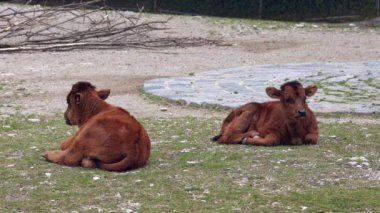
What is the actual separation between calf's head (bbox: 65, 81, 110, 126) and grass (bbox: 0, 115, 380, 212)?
1.54 feet

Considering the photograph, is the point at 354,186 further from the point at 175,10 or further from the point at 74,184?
the point at 175,10

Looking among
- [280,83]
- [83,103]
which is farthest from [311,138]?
[280,83]

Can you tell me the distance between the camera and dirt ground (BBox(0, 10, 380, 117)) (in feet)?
42.2

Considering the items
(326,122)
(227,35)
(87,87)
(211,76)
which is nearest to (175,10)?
(227,35)

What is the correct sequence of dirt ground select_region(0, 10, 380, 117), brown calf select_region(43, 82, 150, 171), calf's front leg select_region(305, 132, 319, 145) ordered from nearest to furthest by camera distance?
brown calf select_region(43, 82, 150, 171), calf's front leg select_region(305, 132, 319, 145), dirt ground select_region(0, 10, 380, 117)

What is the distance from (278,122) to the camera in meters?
8.79

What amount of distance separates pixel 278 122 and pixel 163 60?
9166 mm

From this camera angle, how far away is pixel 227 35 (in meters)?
21.7

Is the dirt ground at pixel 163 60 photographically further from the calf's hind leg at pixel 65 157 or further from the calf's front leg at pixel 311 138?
the calf's hind leg at pixel 65 157

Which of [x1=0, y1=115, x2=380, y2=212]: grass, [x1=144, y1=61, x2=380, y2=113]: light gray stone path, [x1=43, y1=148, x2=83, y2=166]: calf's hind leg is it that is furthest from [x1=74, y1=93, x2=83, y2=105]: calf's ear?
[x1=144, y1=61, x2=380, y2=113]: light gray stone path

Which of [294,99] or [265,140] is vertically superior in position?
[294,99]

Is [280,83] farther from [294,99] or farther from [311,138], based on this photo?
[294,99]

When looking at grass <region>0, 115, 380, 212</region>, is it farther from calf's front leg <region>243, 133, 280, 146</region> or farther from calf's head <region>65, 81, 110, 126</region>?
calf's head <region>65, 81, 110, 126</region>

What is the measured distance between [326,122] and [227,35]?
36.1 feet
